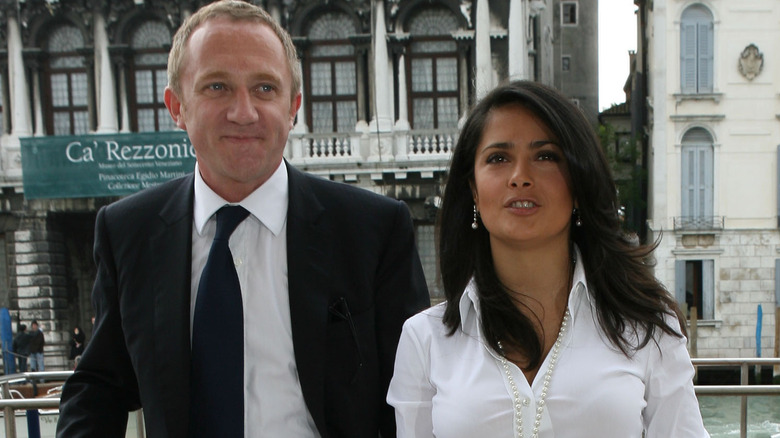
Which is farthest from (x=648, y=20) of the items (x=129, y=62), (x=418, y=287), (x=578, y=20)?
(x=418, y=287)

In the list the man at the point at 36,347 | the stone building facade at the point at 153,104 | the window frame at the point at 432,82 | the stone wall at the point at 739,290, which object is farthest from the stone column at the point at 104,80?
the stone wall at the point at 739,290

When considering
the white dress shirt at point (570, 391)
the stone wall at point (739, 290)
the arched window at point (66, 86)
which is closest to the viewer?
the white dress shirt at point (570, 391)

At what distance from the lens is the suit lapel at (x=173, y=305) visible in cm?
166

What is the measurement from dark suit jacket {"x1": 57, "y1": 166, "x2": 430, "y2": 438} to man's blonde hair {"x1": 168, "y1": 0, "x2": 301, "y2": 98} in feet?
0.94

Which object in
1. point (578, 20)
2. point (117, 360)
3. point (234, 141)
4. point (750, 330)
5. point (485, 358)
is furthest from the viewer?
point (578, 20)

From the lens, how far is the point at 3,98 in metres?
15.2

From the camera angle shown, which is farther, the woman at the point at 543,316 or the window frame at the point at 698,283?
the window frame at the point at 698,283

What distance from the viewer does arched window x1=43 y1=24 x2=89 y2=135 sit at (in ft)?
50.0

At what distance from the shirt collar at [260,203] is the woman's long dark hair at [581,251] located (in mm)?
429

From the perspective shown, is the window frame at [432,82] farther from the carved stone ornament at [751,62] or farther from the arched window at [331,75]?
the carved stone ornament at [751,62]

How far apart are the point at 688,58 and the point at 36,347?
48.8ft

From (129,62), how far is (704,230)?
42.2 feet

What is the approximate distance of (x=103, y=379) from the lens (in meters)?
1.78

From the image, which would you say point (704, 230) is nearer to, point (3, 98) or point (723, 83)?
point (723, 83)
